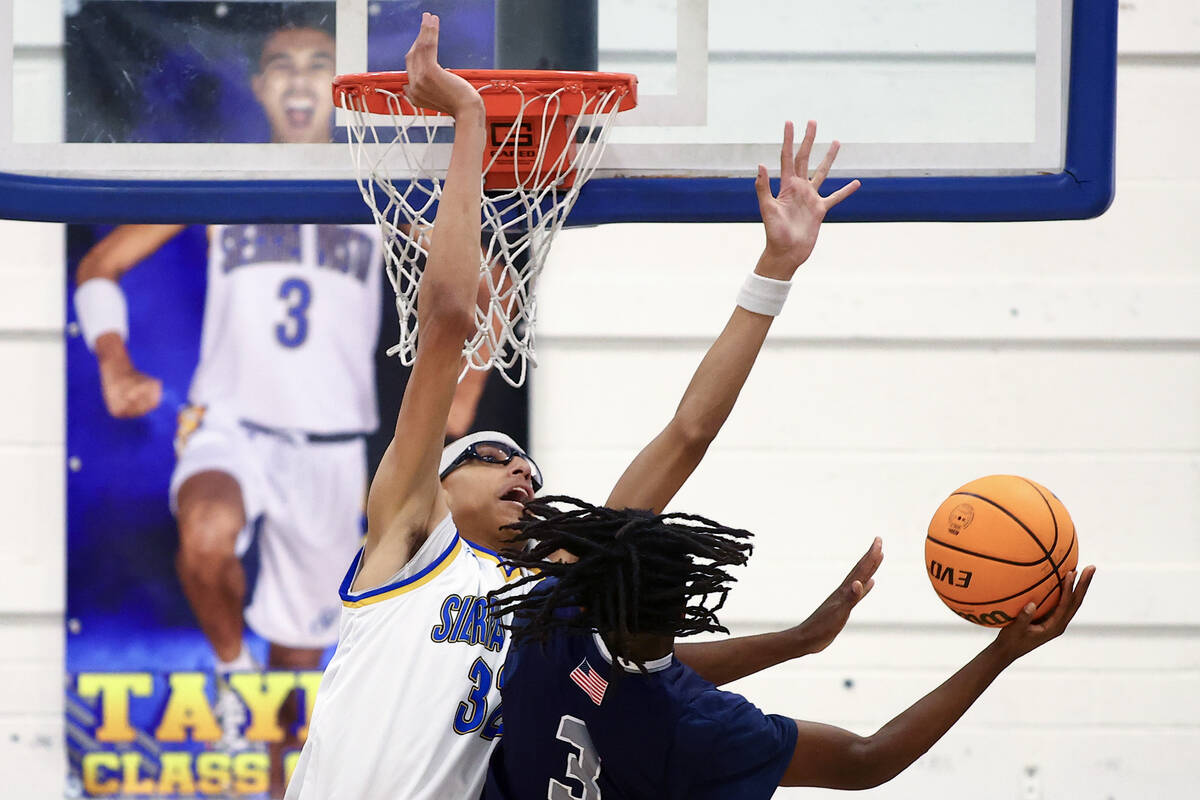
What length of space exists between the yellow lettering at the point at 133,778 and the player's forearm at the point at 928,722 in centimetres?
283

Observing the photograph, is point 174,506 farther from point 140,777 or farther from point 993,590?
point 993,590

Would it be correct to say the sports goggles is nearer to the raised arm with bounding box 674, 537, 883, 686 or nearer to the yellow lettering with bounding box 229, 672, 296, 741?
the raised arm with bounding box 674, 537, 883, 686

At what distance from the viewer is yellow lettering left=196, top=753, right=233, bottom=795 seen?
3.98 m

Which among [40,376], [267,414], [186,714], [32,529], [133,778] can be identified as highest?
[40,376]

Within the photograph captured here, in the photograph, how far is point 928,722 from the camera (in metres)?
1.89

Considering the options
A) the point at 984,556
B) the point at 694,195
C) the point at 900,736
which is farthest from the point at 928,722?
the point at 694,195

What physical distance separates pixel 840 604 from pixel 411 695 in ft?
2.30

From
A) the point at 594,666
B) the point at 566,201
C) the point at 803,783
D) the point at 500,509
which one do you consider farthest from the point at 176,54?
the point at 803,783

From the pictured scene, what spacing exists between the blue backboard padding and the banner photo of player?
5.00 ft

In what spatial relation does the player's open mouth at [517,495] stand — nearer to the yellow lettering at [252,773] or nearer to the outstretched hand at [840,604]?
the outstretched hand at [840,604]

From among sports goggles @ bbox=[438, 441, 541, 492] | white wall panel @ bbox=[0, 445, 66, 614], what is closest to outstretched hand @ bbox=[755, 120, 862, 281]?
sports goggles @ bbox=[438, 441, 541, 492]

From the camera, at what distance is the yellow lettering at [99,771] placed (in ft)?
13.0

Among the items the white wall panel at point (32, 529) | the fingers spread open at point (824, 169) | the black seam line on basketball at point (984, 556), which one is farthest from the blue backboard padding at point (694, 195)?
the white wall panel at point (32, 529)

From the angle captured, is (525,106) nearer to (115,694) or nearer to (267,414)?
(267,414)
